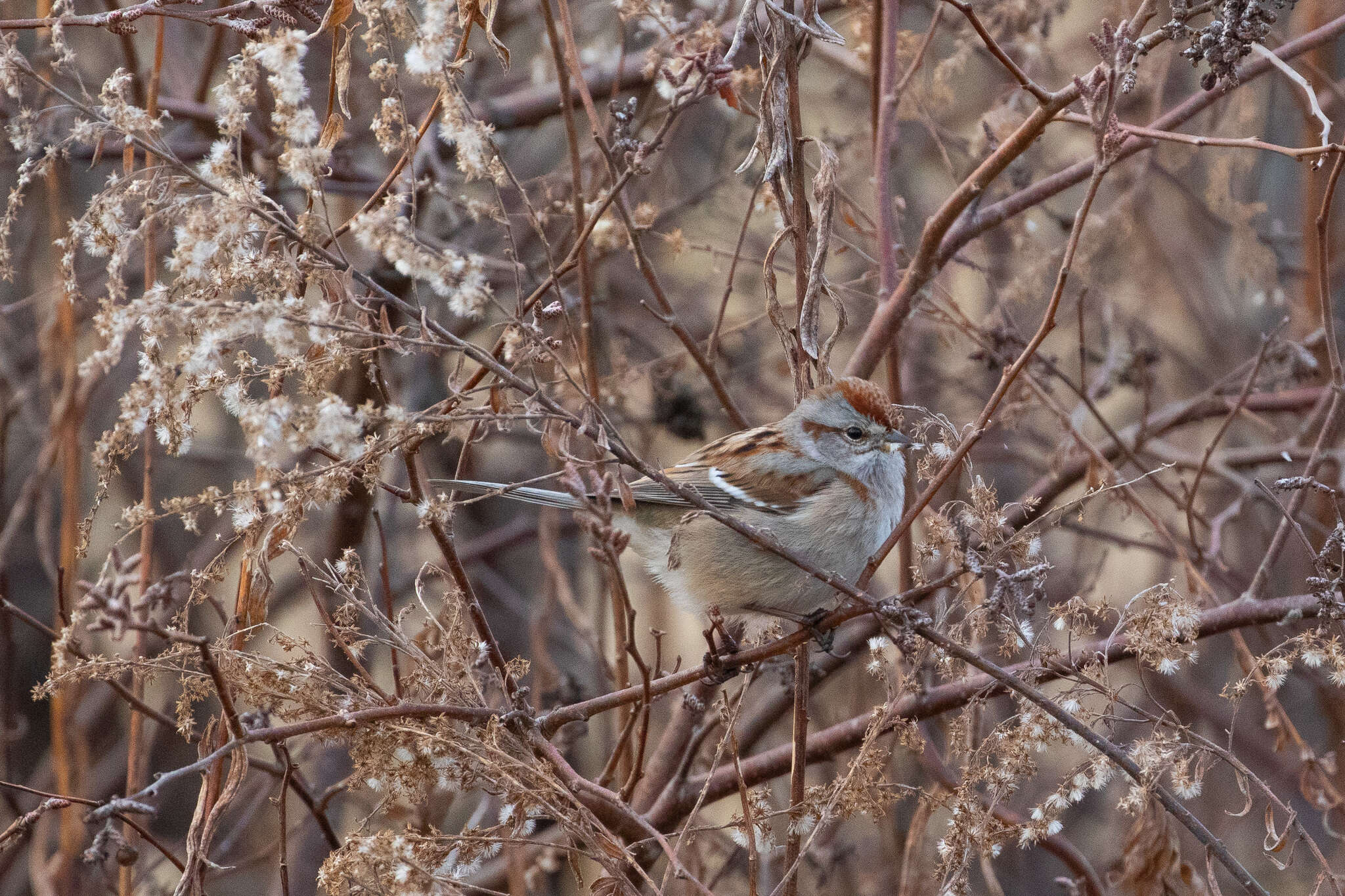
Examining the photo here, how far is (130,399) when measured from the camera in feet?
5.15

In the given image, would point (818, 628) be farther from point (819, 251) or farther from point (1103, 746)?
point (819, 251)

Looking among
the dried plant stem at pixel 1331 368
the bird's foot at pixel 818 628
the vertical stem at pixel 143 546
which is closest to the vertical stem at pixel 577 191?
the bird's foot at pixel 818 628

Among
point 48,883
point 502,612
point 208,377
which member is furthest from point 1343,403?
point 502,612

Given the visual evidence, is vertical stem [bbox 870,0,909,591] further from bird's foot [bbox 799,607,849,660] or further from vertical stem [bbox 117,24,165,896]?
vertical stem [bbox 117,24,165,896]

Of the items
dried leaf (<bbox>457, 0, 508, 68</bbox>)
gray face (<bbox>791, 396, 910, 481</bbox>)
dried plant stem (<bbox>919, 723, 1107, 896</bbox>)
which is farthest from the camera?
gray face (<bbox>791, 396, 910, 481</bbox>)

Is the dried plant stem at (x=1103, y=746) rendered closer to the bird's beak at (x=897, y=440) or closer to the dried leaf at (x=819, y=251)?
the dried leaf at (x=819, y=251)

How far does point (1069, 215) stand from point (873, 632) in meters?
2.01

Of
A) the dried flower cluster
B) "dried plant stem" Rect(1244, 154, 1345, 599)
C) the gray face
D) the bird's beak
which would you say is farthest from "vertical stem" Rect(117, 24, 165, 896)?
"dried plant stem" Rect(1244, 154, 1345, 599)

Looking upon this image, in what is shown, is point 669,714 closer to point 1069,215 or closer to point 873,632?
point 873,632

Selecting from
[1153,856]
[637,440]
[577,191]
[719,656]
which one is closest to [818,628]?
[719,656]

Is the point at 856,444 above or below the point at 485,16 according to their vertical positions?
below

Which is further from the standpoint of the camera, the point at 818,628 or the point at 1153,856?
the point at 818,628

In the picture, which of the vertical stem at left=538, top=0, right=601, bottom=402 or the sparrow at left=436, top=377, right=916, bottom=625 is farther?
the sparrow at left=436, top=377, right=916, bottom=625

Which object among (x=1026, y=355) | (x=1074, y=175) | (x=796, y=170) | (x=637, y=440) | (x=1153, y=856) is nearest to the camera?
(x=1026, y=355)
